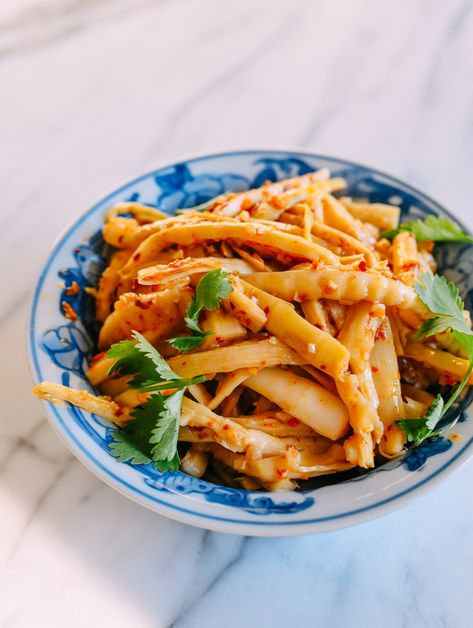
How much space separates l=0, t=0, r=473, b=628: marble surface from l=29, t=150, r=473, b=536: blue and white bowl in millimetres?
208

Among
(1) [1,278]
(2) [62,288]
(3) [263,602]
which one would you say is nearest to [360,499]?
(3) [263,602]

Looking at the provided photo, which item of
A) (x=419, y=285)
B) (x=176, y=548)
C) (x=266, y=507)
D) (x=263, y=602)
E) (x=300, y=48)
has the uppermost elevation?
(x=300, y=48)

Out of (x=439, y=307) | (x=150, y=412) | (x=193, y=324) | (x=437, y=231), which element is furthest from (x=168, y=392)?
(x=437, y=231)

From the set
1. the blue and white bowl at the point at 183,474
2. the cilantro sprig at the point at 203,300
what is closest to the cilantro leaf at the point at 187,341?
the cilantro sprig at the point at 203,300

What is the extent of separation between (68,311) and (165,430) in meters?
0.54

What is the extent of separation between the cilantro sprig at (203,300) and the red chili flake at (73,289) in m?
0.44

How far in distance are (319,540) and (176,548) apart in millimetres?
344

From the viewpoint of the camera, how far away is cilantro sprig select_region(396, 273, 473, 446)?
1590 mm

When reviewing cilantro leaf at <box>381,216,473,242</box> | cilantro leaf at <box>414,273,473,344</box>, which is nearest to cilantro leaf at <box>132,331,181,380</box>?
cilantro leaf at <box>414,273,473,344</box>

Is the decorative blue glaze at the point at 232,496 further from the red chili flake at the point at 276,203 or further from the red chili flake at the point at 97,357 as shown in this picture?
the red chili flake at the point at 276,203

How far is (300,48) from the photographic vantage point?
346 centimetres

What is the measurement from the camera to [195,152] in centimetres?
293

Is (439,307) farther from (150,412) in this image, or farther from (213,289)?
(150,412)

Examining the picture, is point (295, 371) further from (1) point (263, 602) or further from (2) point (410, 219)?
(2) point (410, 219)
